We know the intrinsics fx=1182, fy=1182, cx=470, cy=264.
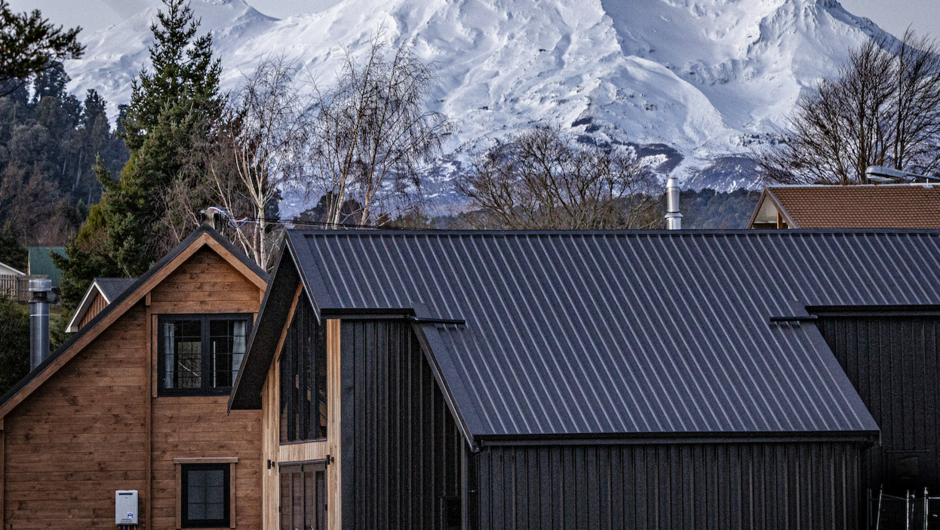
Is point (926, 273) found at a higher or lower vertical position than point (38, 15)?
lower

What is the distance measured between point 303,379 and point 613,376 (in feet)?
17.1

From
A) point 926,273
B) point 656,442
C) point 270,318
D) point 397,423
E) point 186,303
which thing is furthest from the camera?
point 186,303

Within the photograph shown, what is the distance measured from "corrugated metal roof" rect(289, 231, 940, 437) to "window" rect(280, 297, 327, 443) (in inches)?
72.1

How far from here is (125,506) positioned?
2214cm

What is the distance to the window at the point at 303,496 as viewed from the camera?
15969 millimetres

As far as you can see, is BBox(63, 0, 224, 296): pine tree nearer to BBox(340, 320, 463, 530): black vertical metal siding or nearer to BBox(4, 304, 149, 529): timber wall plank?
BBox(4, 304, 149, 529): timber wall plank

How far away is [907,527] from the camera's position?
14.5 meters

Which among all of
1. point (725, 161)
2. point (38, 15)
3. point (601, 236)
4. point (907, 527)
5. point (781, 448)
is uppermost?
point (725, 161)

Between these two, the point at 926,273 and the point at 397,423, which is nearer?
the point at 397,423

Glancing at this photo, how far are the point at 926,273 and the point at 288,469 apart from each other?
381 inches

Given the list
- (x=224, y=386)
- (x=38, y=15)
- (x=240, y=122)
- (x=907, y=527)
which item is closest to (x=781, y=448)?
(x=907, y=527)

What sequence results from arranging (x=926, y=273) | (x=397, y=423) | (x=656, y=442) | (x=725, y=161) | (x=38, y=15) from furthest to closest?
1. (x=725, y=161)
2. (x=38, y=15)
3. (x=926, y=273)
4. (x=397, y=423)
5. (x=656, y=442)

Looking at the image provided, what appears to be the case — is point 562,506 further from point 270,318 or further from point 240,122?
point 240,122

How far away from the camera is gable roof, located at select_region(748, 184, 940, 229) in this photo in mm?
30703
